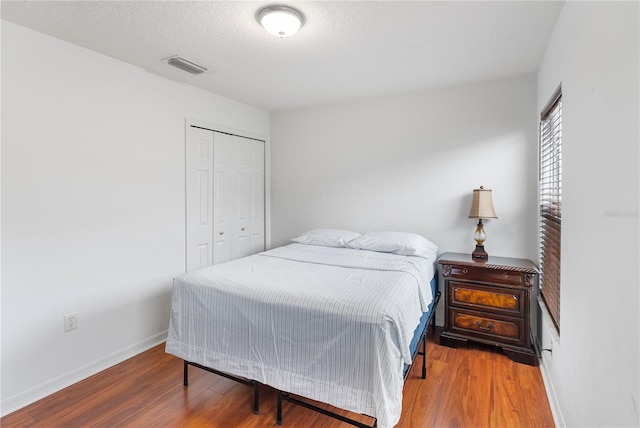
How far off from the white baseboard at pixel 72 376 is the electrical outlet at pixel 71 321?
0.31 metres

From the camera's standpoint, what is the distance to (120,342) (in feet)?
8.79

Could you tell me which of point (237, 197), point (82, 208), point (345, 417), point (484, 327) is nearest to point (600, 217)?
point (345, 417)

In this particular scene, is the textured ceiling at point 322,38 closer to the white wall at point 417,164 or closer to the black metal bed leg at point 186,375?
the white wall at point 417,164

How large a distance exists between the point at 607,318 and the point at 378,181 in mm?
2621

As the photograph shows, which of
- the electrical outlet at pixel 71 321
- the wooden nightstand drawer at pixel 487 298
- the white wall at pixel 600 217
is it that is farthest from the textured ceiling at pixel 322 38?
the electrical outlet at pixel 71 321

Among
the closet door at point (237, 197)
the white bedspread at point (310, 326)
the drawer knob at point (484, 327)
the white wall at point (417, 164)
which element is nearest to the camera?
the white bedspread at point (310, 326)

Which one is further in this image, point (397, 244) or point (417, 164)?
point (417, 164)

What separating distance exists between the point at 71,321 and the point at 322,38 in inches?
106

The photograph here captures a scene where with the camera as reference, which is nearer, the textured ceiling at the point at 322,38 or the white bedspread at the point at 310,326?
the white bedspread at the point at 310,326

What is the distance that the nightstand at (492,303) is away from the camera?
255 centimetres

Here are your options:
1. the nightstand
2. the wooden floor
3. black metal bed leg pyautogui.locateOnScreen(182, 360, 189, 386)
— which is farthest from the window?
black metal bed leg pyautogui.locateOnScreen(182, 360, 189, 386)

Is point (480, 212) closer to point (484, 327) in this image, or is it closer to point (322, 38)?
point (484, 327)

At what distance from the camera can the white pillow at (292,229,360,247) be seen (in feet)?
11.0

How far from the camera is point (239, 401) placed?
6.89 ft
